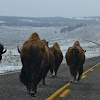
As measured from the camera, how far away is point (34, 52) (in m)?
6.36

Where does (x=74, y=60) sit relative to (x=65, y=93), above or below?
above

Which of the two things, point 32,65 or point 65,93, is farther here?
point 65,93

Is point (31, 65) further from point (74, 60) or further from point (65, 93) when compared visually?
point (74, 60)

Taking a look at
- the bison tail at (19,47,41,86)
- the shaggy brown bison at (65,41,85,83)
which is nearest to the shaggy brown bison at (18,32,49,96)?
the bison tail at (19,47,41,86)

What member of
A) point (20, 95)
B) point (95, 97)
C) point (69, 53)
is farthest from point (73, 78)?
point (20, 95)

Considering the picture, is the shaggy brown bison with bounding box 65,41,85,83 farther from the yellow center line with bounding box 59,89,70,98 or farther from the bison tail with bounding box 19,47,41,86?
the bison tail with bounding box 19,47,41,86

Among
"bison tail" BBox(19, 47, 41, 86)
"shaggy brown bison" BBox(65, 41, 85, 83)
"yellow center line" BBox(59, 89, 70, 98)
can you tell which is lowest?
"yellow center line" BBox(59, 89, 70, 98)

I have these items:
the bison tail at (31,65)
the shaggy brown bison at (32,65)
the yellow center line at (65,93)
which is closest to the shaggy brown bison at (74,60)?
the yellow center line at (65,93)

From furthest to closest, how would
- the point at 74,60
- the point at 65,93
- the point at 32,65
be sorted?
the point at 74,60 → the point at 65,93 → the point at 32,65

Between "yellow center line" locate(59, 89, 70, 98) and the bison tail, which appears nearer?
the bison tail

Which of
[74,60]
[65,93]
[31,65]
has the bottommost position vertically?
[65,93]

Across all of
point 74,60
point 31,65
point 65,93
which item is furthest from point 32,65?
point 74,60

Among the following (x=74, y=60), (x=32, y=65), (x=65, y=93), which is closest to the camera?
(x=32, y=65)

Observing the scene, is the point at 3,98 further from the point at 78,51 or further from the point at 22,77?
the point at 78,51
